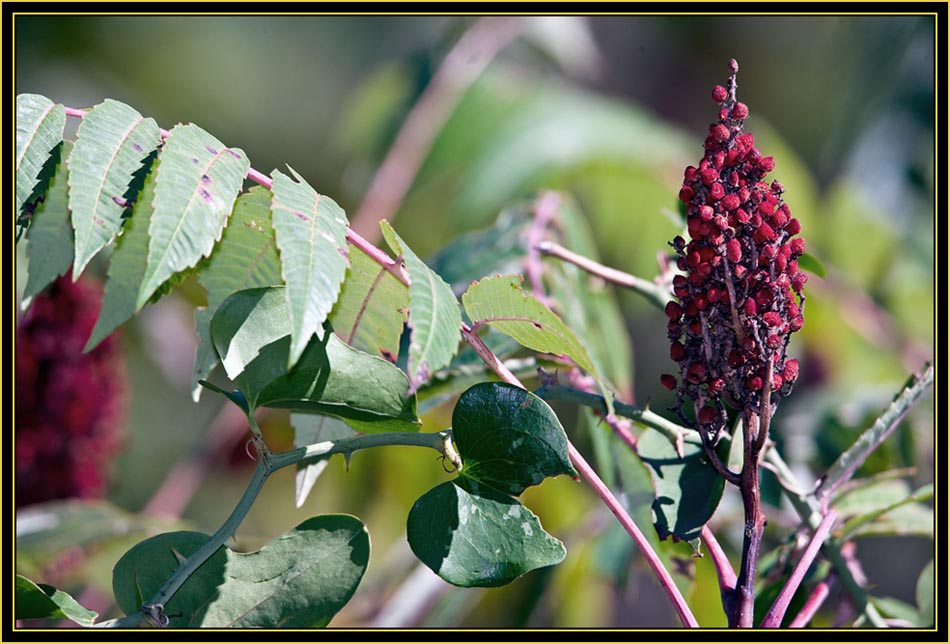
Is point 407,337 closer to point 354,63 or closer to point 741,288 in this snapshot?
point 741,288

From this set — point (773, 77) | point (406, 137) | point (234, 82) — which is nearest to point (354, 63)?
point (234, 82)

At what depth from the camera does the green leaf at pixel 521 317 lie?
2.36ft

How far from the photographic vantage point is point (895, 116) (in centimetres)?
233

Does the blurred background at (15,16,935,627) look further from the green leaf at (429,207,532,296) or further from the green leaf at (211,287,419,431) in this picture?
the green leaf at (211,287,419,431)

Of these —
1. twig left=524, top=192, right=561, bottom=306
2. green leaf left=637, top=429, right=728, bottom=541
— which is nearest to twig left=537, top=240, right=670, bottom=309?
twig left=524, top=192, right=561, bottom=306

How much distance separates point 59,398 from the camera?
1641mm

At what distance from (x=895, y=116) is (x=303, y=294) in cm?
211

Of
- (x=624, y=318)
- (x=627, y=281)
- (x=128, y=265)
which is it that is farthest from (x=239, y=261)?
(x=624, y=318)

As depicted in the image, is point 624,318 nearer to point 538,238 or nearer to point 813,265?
point 538,238

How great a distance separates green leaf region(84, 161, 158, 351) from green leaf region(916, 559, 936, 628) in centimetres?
78

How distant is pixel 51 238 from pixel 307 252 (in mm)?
275

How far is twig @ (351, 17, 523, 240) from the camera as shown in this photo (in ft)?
6.84

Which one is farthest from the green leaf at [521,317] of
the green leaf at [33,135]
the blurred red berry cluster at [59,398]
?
the blurred red berry cluster at [59,398]

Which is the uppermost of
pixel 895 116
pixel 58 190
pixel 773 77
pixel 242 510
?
pixel 773 77
